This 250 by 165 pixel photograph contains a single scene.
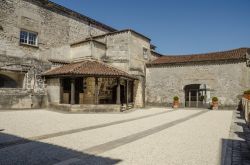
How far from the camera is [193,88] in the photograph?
77.5 ft

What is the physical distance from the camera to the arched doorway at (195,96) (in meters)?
21.8

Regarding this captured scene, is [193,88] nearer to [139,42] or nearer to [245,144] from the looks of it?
[139,42]

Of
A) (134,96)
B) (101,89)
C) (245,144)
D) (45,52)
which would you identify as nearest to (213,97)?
(134,96)

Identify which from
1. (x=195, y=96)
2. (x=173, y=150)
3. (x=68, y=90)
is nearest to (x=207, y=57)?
(x=195, y=96)

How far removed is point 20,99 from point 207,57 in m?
17.6

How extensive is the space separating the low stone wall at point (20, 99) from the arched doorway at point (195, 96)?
14.0 meters

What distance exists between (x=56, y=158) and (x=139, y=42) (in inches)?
738

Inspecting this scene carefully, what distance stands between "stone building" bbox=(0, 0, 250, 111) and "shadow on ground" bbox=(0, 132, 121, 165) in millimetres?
9675

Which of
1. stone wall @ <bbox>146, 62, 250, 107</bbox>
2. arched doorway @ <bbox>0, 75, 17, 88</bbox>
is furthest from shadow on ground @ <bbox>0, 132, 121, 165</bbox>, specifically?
stone wall @ <bbox>146, 62, 250, 107</bbox>

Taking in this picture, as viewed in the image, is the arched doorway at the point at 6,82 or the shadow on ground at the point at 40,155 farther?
the arched doorway at the point at 6,82

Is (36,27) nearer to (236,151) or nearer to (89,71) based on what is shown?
(89,71)

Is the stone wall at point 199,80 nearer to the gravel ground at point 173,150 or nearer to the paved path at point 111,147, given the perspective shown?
the paved path at point 111,147

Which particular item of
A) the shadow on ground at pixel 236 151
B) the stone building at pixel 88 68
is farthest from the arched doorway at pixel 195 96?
the shadow on ground at pixel 236 151

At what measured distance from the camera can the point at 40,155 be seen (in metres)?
5.44
